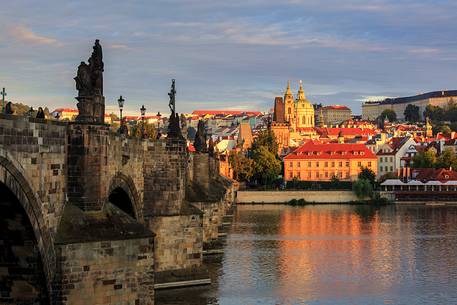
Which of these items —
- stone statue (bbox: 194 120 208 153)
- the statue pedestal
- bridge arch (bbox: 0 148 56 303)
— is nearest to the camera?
bridge arch (bbox: 0 148 56 303)

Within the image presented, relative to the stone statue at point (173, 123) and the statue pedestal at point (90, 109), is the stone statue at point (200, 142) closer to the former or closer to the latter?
the stone statue at point (173, 123)

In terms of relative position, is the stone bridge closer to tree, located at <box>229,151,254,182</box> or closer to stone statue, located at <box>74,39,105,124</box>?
stone statue, located at <box>74,39,105,124</box>

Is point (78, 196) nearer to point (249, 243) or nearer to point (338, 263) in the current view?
point (338, 263)

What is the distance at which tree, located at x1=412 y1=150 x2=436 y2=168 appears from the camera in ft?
427

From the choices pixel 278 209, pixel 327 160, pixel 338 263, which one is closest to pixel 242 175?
pixel 327 160

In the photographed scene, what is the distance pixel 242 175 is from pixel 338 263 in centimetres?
7819

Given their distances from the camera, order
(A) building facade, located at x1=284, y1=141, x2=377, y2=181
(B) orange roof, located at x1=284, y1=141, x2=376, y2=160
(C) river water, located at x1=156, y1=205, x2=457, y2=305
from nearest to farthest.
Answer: (C) river water, located at x1=156, y1=205, x2=457, y2=305
(A) building facade, located at x1=284, y1=141, x2=377, y2=181
(B) orange roof, located at x1=284, y1=141, x2=376, y2=160

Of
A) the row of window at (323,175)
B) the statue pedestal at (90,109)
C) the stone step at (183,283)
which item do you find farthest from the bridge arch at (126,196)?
the row of window at (323,175)

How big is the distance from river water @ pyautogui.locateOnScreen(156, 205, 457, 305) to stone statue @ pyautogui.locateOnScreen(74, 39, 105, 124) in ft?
31.4

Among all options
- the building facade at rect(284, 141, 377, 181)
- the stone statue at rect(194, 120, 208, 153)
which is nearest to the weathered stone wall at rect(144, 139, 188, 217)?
the stone statue at rect(194, 120, 208, 153)

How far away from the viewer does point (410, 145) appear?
486 feet

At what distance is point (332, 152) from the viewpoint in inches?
5468

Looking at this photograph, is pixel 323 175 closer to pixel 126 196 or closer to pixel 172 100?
pixel 172 100

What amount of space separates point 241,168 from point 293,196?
1445 centimetres
